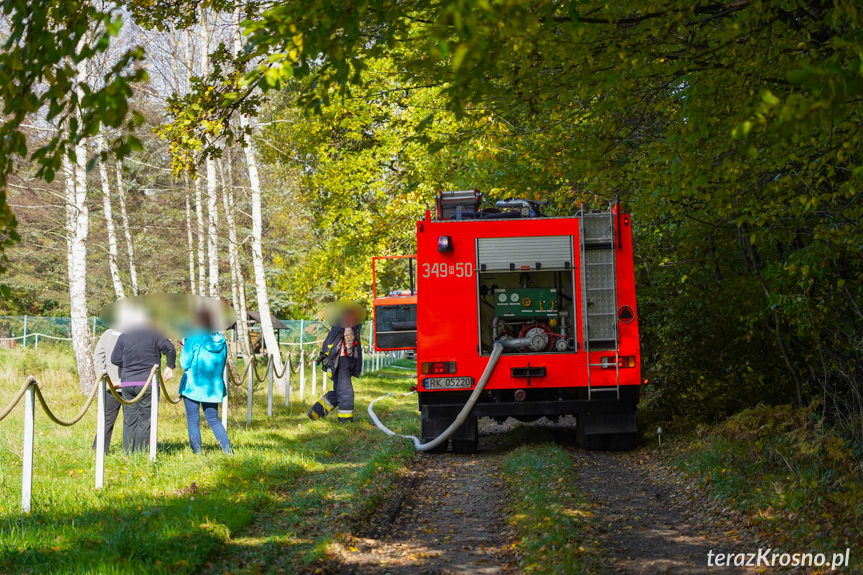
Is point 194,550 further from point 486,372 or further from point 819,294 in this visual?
point 819,294

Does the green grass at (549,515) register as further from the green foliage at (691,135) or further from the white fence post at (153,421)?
the white fence post at (153,421)

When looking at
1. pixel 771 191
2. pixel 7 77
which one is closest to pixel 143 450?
pixel 7 77

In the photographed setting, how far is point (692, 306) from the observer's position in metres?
12.6

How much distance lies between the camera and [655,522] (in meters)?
7.33

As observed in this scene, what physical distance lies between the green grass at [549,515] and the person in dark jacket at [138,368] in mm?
4146

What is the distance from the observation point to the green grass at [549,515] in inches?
224

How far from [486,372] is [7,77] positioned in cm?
804

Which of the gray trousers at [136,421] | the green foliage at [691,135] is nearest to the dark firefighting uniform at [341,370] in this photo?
the green foliage at [691,135]

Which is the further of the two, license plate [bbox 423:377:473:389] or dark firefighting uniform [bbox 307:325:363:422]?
dark firefighting uniform [bbox 307:325:363:422]

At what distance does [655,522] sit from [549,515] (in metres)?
1.03

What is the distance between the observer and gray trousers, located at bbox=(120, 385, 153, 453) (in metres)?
10.2

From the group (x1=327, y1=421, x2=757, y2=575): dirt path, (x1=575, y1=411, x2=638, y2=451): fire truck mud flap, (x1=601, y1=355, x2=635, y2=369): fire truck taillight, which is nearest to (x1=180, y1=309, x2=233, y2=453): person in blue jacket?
(x1=327, y1=421, x2=757, y2=575): dirt path

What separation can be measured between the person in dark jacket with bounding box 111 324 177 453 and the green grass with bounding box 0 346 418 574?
324mm

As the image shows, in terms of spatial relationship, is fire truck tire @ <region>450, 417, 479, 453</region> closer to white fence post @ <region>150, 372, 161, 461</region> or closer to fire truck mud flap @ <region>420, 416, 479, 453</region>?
fire truck mud flap @ <region>420, 416, 479, 453</region>
